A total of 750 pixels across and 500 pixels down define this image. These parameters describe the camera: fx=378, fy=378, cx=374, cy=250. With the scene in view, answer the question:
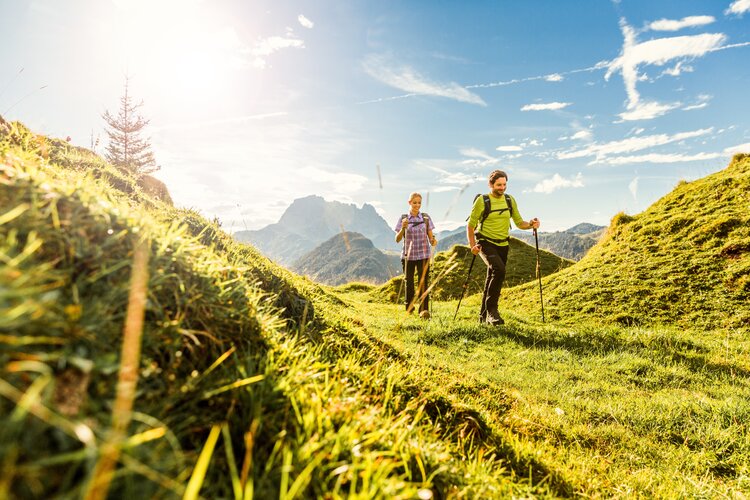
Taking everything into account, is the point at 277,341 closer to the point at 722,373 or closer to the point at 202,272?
the point at 202,272

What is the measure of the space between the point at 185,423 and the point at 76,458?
2.03 feet

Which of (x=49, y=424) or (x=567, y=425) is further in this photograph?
(x=567, y=425)

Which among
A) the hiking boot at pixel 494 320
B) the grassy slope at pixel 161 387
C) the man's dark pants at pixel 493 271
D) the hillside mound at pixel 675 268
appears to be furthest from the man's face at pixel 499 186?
the grassy slope at pixel 161 387

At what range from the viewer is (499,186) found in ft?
35.1

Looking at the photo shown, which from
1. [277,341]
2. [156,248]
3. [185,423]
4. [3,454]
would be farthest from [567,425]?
[3,454]

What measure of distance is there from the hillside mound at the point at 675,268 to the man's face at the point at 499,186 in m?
4.82

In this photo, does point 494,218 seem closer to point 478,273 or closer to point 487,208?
point 487,208

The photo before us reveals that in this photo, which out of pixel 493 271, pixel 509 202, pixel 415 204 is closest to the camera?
pixel 493 271

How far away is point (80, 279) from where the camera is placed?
2.13 meters

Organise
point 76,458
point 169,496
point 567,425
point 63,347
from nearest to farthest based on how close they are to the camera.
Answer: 1. point 76,458
2. point 169,496
3. point 63,347
4. point 567,425

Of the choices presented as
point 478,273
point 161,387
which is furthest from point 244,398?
point 478,273

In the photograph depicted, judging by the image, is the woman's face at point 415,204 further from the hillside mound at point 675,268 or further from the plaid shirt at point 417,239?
the hillside mound at point 675,268

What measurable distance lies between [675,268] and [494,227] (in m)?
6.35

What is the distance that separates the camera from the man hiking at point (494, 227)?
1067 centimetres
